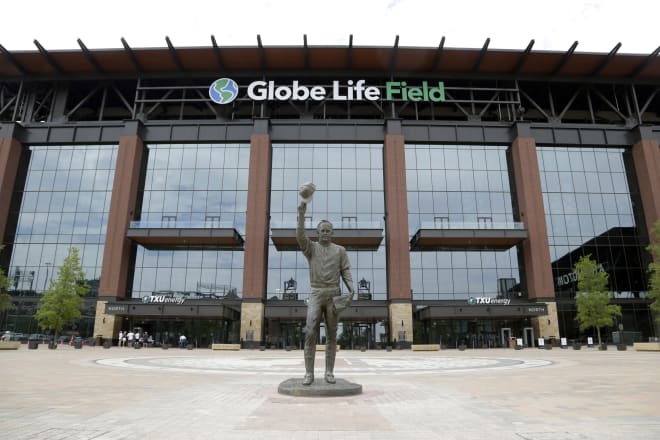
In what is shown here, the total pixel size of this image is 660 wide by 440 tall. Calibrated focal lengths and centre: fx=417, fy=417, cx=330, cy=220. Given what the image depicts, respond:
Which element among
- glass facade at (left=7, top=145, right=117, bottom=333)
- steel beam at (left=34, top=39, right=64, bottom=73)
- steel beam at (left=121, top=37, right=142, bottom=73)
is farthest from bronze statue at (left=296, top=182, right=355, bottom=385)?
steel beam at (left=34, top=39, right=64, bottom=73)

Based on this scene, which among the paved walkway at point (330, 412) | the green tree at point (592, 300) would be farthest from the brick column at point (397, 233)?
the paved walkway at point (330, 412)

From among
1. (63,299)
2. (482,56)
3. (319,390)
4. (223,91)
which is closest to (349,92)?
(223,91)

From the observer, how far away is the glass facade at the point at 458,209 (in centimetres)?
4094

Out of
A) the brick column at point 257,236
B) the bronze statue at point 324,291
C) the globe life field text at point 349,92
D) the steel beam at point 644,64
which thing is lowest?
the bronze statue at point 324,291

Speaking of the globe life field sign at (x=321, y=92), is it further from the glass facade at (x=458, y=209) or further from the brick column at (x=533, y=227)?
the brick column at (x=533, y=227)

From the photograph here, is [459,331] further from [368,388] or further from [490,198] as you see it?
[368,388]

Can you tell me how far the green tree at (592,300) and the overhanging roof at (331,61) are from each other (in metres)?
21.7

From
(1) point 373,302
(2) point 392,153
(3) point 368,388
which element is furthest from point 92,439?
(2) point 392,153

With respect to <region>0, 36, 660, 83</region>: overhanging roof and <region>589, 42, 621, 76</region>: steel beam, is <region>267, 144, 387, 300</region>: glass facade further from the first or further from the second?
<region>589, 42, 621, 76</region>: steel beam

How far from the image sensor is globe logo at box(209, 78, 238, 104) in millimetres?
45031

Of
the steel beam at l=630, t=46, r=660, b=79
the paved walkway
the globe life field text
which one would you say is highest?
the steel beam at l=630, t=46, r=660, b=79

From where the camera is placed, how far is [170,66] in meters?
45.6

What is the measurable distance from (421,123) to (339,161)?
9618 mm

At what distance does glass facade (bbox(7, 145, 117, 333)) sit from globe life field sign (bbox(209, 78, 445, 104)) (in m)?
13.5
